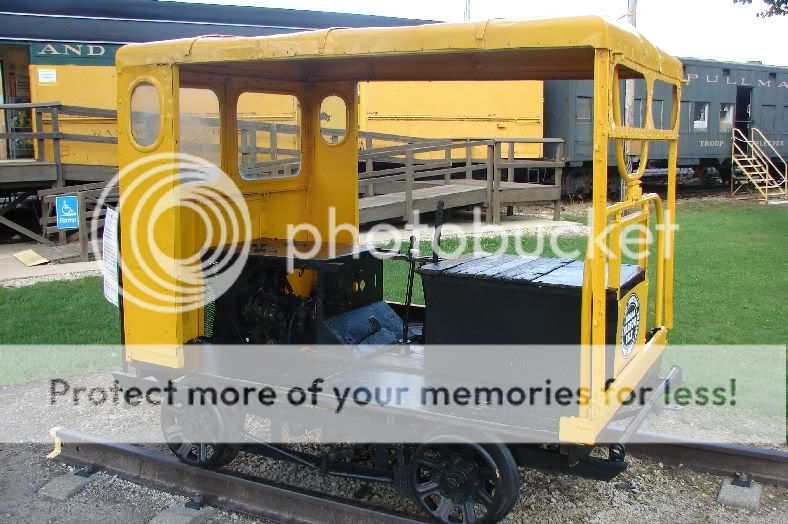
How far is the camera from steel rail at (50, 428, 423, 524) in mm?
4094

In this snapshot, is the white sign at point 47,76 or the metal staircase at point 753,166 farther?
the metal staircase at point 753,166

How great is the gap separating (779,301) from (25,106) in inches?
447

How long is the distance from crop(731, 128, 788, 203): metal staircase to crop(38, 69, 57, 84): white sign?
62.7 ft

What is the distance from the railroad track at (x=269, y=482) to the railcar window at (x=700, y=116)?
2128 cm

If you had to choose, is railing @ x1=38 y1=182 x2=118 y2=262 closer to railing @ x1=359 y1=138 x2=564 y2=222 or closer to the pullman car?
railing @ x1=359 y1=138 x2=564 y2=222

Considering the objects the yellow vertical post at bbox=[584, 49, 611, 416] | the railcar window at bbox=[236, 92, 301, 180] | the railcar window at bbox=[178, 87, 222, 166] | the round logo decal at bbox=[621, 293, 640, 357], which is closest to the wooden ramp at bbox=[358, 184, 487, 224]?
the railcar window at bbox=[236, 92, 301, 180]

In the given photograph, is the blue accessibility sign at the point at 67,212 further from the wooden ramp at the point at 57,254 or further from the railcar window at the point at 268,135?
the railcar window at the point at 268,135

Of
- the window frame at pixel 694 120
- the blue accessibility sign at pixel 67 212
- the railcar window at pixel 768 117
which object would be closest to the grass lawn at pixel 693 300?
the blue accessibility sign at pixel 67 212

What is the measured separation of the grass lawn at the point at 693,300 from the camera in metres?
7.69

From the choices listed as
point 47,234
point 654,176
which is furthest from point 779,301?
point 654,176

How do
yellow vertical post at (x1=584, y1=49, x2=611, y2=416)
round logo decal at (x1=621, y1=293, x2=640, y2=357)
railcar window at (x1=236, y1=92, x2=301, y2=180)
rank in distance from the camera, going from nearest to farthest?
yellow vertical post at (x1=584, y1=49, x2=611, y2=416)
round logo decal at (x1=621, y1=293, x2=640, y2=357)
railcar window at (x1=236, y1=92, x2=301, y2=180)

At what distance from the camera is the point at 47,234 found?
13.3 m

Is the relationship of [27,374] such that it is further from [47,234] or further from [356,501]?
[47,234]

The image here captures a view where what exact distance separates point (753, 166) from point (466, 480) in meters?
23.3
